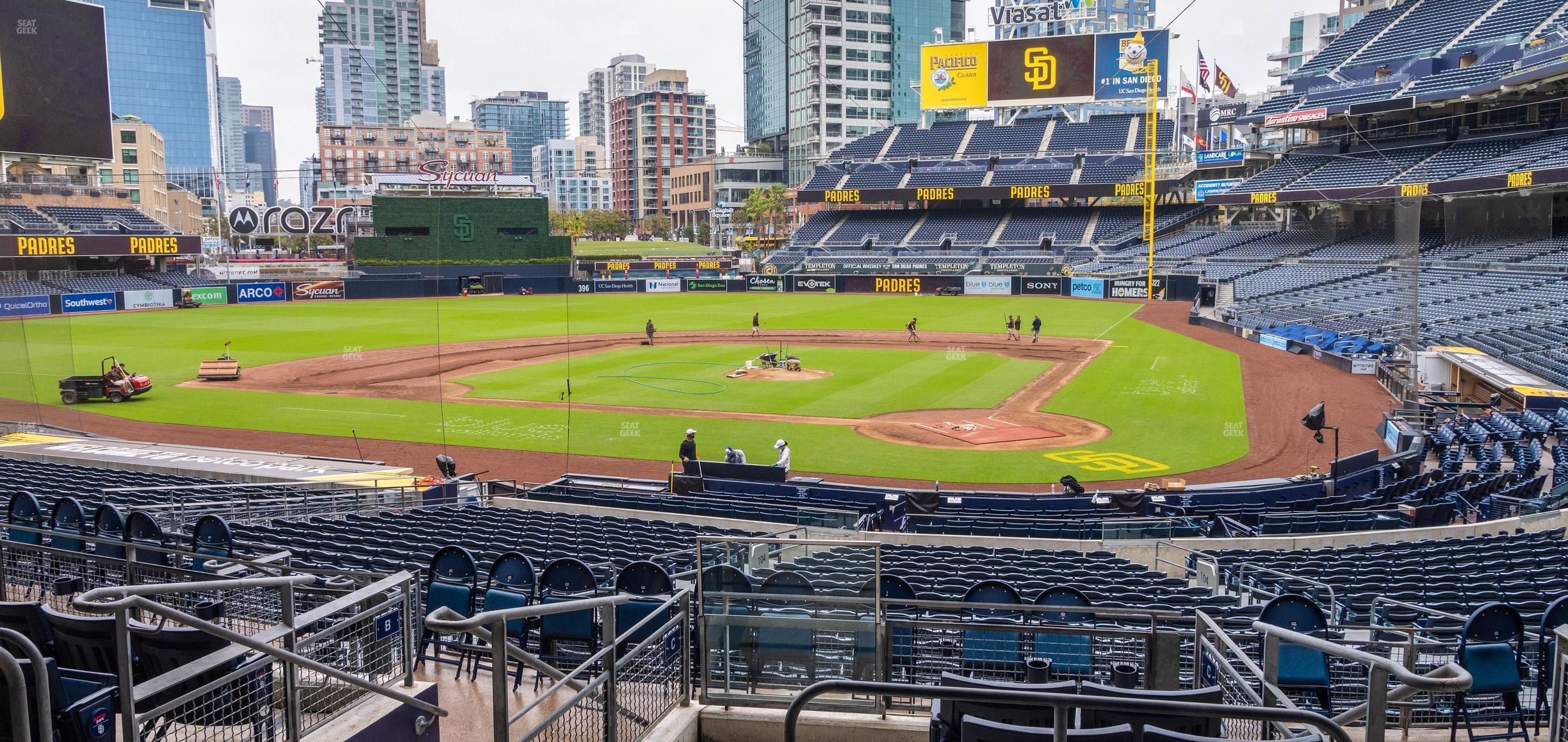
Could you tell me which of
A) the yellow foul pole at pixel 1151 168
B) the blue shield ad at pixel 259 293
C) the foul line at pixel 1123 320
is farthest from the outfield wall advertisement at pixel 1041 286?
the blue shield ad at pixel 259 293

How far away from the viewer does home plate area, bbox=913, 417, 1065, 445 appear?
28.4m

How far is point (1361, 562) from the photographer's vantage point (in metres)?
13.2

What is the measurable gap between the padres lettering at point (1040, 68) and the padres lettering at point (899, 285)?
2336 cm

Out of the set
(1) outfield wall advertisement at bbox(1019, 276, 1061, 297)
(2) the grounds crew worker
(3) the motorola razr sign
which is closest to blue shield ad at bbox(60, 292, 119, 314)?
(3) the motorola razr sign

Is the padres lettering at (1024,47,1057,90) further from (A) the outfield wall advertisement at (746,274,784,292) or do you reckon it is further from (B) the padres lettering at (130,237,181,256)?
(B) the padres lettering at (130,237,181,256)

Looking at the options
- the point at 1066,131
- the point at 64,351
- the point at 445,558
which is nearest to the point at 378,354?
the point at 64,351

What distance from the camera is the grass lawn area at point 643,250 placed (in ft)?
356

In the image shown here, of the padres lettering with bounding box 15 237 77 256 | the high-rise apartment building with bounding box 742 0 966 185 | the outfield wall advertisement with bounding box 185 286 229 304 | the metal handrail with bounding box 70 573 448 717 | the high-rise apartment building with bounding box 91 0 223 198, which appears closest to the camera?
the metal handrail with bounding box 70 573 448 717

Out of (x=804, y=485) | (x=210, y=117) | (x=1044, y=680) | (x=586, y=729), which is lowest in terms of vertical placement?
(x=804, y=485)

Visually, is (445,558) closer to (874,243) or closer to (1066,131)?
(874,243)

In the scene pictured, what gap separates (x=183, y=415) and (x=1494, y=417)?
37.3m

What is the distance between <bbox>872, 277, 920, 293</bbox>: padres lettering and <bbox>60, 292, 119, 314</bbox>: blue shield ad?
53.0 meters

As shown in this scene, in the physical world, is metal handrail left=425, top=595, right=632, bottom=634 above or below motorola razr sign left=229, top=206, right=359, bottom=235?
below

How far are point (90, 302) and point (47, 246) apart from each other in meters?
4.73
